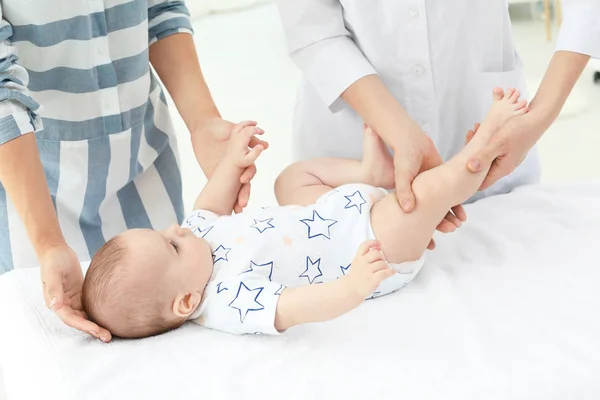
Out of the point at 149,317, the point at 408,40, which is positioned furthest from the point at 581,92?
the point at 149,317

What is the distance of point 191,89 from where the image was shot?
1.79 metres

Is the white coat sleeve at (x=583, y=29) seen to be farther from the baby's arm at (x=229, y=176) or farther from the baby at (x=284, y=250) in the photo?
the baby's arm at (x=229, y=176)

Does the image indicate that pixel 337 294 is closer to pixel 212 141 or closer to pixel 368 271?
pixel 368 271

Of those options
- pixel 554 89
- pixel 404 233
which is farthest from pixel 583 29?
pixel 404 233

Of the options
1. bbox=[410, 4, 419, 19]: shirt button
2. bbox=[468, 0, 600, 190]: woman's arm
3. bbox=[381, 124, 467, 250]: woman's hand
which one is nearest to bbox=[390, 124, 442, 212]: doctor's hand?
Result: bbox=[381, 124, 467, 250]: woman's hand

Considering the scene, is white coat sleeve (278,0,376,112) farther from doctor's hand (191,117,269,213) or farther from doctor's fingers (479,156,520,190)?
doctor's fingers (479,156,520,190)

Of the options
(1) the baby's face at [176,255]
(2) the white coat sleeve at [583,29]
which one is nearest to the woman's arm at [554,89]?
(2) the white coat sleeve at [583,29]

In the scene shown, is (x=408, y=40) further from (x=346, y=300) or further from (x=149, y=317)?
(x=149, y=317)

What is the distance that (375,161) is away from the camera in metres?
1.64

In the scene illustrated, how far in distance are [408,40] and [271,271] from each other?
0.57 m

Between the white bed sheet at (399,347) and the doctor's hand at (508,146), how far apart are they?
0.15 meters

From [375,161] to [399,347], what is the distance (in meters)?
0.50

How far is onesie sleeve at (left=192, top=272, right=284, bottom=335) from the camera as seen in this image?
51.3 inches

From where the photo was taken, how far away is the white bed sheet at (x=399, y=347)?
116cm
